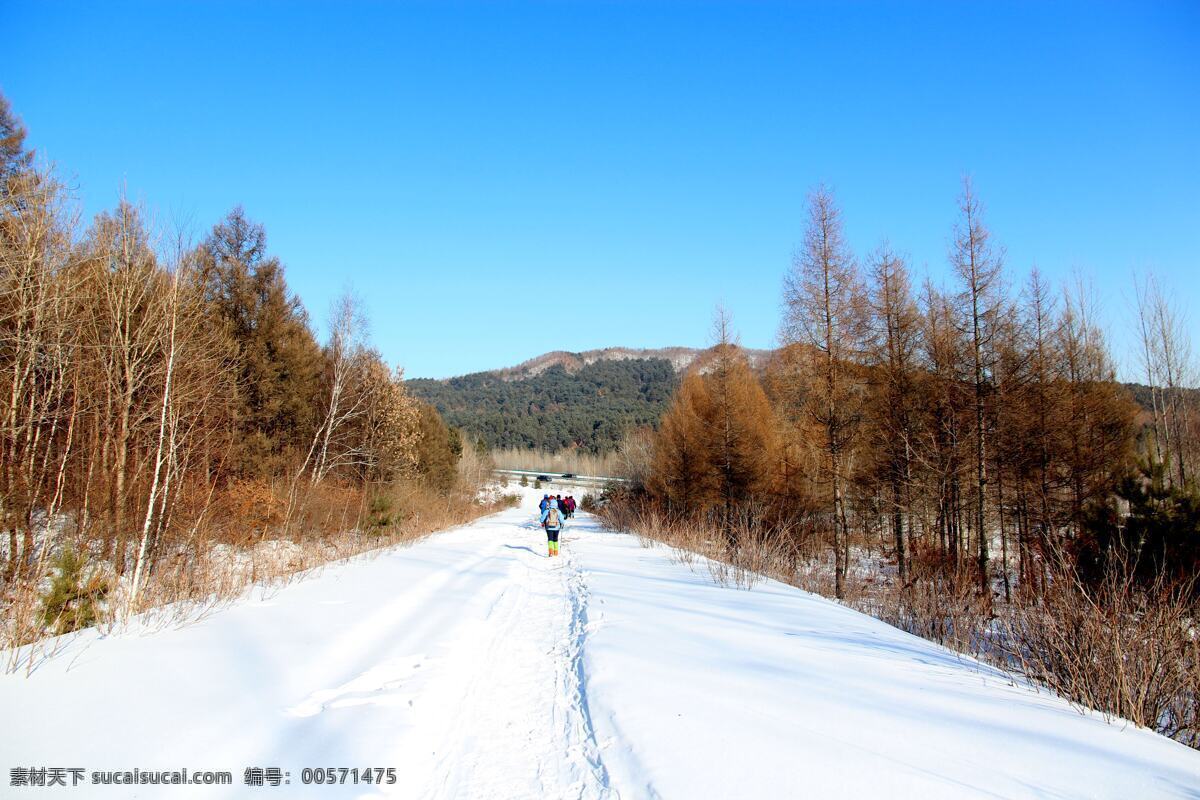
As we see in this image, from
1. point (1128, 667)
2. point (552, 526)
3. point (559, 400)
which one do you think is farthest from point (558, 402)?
point (1128, 667)

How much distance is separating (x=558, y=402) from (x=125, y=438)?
145 metres

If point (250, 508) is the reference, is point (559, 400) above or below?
above

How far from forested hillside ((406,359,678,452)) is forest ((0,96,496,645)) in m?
71.6

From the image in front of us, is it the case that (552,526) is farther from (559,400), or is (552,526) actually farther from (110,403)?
(559,400)

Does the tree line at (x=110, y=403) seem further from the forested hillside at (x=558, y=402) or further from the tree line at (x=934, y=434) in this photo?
the forested hillside at (x=558, y=402)

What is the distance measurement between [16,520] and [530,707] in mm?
8730

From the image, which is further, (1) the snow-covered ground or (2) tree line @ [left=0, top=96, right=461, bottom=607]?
(2) tree line @ [left=0, top=96, right=461, bottom=607]

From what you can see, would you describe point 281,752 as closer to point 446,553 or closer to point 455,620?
point 455,620

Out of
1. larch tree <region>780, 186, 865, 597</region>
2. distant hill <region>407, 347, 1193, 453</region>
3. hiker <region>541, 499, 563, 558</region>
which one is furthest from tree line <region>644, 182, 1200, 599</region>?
distant hill <region>407, 347, 1193, 453</region>

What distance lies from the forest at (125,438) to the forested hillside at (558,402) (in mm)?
71645

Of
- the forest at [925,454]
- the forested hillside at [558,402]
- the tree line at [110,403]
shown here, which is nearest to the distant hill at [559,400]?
the forested hillside at [558,402]

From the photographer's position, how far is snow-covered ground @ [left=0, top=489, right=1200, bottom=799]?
323 cm

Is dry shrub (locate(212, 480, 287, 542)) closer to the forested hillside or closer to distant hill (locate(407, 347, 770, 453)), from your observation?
distant hill (locate(407, 347, 770, 453))

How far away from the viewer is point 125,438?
9773 mm
